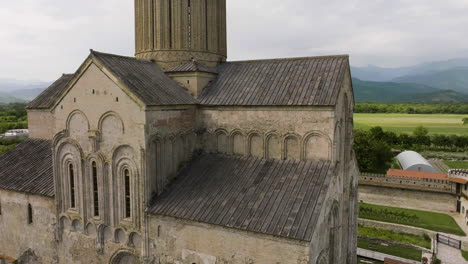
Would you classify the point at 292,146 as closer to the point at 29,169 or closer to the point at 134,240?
the point at 134,240

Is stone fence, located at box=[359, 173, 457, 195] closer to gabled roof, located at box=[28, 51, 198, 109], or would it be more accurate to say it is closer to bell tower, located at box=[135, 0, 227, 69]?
bell tower, located at box=[135, 0, 227, 69]

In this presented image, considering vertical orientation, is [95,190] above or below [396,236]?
above

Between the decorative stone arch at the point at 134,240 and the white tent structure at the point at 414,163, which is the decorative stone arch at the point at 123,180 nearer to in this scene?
the decorative stone arch at the point at 134,240

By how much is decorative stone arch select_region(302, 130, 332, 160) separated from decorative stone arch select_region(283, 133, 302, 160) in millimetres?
218

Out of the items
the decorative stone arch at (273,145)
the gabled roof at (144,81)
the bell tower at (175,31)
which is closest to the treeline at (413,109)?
the bell tower at (175,31)

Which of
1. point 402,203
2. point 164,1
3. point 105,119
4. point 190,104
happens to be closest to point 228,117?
point 190,104

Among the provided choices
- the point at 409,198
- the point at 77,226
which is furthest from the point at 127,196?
the point at 409,198

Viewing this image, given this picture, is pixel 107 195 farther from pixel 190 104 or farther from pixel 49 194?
pixel 190 104

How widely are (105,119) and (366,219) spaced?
20.6 meters

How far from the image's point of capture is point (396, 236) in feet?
69.4

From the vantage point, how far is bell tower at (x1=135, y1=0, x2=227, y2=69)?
15492mm

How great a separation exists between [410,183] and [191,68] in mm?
25071

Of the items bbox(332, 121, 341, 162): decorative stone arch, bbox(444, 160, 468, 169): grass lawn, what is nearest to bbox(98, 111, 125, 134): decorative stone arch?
bbox(332, 121, 341, 162): decorative stone arch

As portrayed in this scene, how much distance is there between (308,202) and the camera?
10086mm
